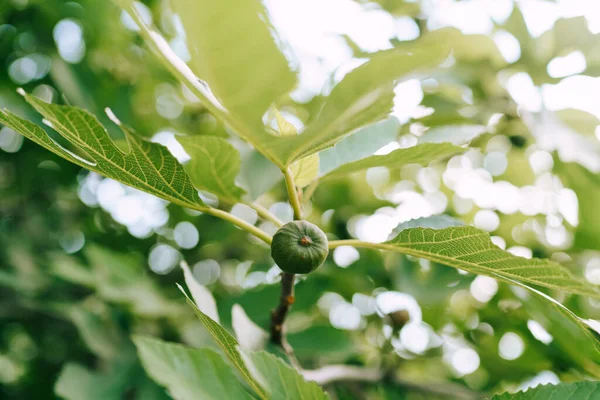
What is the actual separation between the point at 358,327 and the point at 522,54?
3.11ft

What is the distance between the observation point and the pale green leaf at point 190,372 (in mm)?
647

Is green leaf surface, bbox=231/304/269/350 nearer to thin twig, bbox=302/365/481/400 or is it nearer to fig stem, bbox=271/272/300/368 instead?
fig stem, bbox=271/272/300/368

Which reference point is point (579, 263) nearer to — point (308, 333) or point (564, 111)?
point (564, 111)

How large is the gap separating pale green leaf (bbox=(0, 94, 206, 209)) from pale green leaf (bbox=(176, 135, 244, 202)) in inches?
3.8

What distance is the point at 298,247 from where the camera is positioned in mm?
650

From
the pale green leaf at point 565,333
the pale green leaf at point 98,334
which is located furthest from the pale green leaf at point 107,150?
the pale green leaf at point 98,334

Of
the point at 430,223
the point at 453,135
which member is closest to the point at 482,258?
the point at 430,223

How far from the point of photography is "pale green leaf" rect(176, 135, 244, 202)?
721mm

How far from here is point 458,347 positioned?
1.60 meters

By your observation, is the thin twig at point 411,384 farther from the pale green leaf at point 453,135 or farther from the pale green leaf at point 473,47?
the pale green leaf at point 473,47

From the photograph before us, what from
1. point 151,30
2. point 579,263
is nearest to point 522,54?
point 579,263

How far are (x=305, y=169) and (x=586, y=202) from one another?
95cm

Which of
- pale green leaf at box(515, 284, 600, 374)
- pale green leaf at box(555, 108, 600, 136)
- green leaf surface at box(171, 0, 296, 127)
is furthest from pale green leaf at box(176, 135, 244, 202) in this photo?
pale green leaf at box(555, 108, 600, 136)

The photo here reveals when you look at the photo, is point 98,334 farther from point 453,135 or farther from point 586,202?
point 586,202
